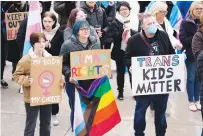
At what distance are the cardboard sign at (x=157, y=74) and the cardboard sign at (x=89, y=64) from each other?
43cm

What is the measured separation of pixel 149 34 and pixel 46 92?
1326 mm

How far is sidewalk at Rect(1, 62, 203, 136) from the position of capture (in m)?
5.91

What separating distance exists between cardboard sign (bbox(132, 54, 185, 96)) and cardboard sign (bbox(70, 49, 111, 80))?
1.41 feet


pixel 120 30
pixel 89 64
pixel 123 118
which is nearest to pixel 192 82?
pixel 123 118

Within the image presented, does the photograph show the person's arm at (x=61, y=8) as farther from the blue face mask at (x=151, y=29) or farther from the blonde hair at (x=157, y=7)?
the blue face mask at (x=151, y=29)

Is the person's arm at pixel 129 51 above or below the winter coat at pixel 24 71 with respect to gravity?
above

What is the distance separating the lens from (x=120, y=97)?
7.13 m

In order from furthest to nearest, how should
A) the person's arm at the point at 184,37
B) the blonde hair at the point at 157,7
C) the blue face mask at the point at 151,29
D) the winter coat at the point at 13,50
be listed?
the winter coat at the point at 13,50 → the person's arm at the point at 184,37 → the blonde hair at the point at 157,7 → the blue face mask at the point at 151,29

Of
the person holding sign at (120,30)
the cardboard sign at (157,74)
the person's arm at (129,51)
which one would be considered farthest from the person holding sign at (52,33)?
the cardboard sign at (157,74)

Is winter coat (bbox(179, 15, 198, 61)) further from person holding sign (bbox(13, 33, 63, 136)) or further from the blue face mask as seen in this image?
person holding sign (bbox(13, 33, 63, 136))

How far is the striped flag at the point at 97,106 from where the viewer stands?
16.8 ft

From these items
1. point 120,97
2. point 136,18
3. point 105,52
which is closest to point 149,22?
point 105,52

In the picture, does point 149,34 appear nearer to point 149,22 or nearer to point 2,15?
point 149,22

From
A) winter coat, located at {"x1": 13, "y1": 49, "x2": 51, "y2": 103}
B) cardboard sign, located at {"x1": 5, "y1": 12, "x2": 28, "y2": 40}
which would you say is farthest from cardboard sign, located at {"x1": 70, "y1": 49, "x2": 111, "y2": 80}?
cardboard sign, located at {"x1": 5, "y1": 12, "x2": 28, "y2": 40}
